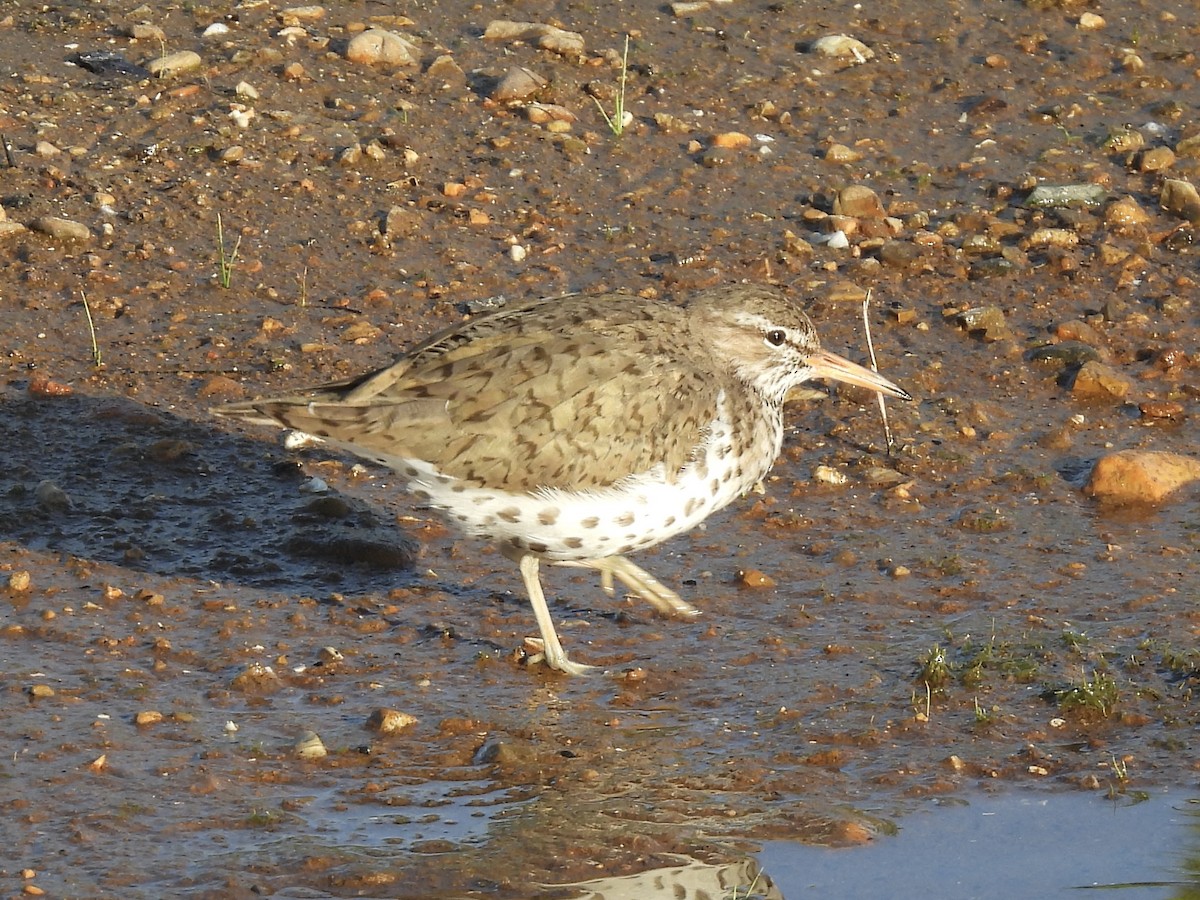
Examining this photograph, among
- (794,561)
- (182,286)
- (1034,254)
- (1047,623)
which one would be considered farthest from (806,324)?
(182,286)

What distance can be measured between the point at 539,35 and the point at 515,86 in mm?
686

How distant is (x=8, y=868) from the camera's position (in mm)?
5648

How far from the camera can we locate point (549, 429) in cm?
693

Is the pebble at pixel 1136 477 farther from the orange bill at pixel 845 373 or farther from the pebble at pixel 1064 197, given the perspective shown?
the pebble at pixel 1064 197

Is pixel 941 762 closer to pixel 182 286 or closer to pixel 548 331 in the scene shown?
pixel 548 331

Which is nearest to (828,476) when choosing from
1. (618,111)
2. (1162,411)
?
(1162,411)

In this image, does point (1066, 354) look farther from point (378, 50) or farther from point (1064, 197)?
point (378, 50)

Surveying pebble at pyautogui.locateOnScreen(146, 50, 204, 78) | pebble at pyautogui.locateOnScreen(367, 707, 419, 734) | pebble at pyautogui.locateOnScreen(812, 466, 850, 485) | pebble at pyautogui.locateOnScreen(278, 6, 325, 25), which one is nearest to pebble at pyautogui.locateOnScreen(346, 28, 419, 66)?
pebble at pyautogui.locateOnScreen(278, 6, 325, 25)

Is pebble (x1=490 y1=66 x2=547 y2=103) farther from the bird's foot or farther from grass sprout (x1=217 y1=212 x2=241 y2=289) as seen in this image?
the bird's foot

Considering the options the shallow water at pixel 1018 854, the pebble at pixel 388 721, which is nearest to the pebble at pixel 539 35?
the pebble at pixel 388 721

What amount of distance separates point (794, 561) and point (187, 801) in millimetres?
3072

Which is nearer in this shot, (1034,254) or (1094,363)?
(1094,363)

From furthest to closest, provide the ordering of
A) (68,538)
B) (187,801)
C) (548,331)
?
(68,538) < (548,331) < (187,801)

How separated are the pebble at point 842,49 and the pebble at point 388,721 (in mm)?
6814
